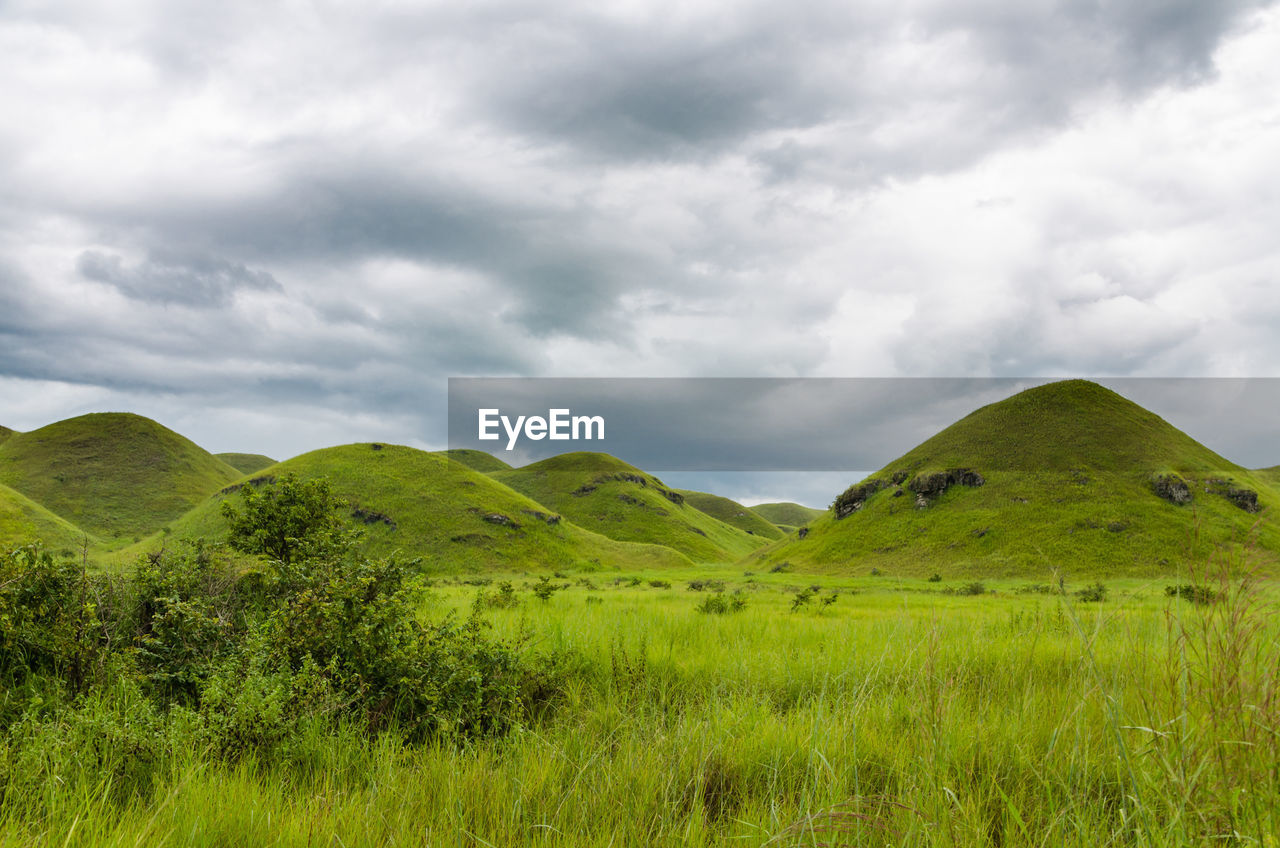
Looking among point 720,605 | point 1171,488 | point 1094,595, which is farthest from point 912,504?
point 720,605

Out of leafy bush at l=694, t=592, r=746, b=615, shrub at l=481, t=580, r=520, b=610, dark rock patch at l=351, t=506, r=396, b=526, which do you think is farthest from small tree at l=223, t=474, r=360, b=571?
dark rock patch at l=351, t=506, r=396, b=526

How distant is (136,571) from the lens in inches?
287

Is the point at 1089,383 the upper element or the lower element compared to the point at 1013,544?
upper

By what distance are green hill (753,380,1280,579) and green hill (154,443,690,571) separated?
118 ft

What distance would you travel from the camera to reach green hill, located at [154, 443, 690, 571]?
99562mm

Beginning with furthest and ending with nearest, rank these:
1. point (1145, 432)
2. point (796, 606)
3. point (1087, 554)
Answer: point (1145, 432), point (1087, 554), point (796, 606)

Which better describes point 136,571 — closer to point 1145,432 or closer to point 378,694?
point 378,694

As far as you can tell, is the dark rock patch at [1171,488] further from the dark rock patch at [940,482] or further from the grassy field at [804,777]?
the grassy field at [804,777]

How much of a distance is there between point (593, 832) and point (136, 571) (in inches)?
275

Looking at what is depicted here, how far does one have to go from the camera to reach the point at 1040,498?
98.8 metres

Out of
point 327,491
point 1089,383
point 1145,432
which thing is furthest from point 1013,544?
point 327,491

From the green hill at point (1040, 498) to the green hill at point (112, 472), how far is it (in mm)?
132767

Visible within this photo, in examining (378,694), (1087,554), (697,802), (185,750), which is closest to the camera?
(697,802)

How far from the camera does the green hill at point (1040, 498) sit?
84.6 metres
